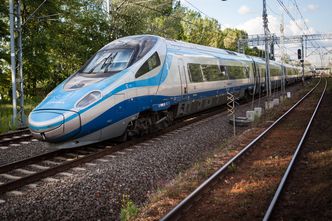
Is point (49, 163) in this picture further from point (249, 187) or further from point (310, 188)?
point (310, 188)

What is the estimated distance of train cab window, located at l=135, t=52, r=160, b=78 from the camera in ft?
34.4

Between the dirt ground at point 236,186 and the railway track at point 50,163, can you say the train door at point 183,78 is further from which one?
the dirt ground at point 236,186

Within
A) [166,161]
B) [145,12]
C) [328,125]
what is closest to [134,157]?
[166,161]

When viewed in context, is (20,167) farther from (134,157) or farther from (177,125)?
(177,125)

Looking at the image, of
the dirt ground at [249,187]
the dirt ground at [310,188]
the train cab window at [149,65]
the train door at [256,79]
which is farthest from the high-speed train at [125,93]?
the train door at [256,79]

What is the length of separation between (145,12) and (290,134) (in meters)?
25.3

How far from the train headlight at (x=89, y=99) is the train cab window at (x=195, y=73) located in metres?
5.52

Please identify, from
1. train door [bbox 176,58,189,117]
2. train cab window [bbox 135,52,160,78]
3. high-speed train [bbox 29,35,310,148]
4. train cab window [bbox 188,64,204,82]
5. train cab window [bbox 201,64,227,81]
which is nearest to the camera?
high-speed train [bbox 29,35,310,148]

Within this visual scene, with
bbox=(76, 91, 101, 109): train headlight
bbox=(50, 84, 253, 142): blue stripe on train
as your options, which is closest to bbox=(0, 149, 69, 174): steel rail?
bbox=(50, 84, 253, 142): blue stripe on train

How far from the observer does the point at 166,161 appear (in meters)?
8.88

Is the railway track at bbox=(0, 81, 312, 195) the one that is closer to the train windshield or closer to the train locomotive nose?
the train locomotive nose

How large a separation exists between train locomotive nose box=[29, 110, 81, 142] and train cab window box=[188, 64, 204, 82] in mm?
6339

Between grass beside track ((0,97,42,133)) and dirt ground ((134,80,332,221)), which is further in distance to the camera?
grass beside track ((0,97,42,133))

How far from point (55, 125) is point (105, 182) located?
201 cm
